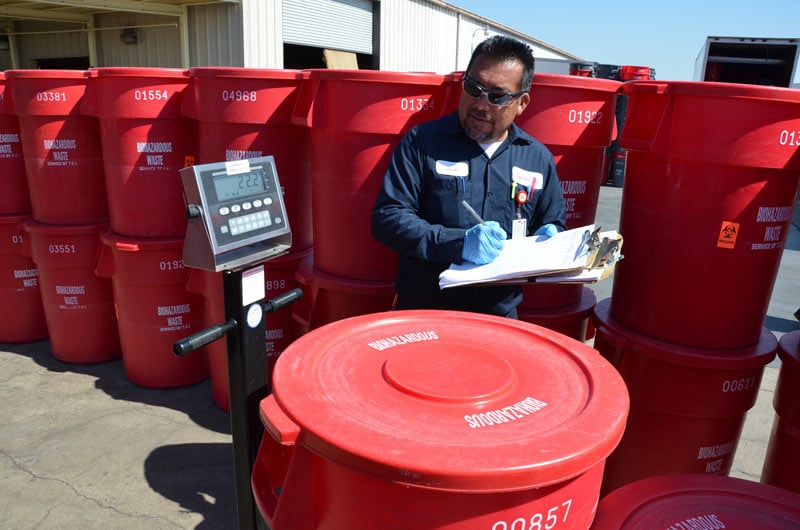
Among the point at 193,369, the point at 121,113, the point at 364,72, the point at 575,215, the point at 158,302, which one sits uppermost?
the point at 364,72

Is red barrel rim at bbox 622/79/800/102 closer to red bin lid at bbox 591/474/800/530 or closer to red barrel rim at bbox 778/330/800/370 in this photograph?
red barrel rim at bbox 778/330/800/370

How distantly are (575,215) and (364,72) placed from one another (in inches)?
47.0

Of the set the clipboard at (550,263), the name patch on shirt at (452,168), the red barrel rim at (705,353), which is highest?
the name patch on shirt at (452,168)

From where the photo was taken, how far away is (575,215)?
2.86m

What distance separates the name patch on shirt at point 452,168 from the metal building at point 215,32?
8.46 metres

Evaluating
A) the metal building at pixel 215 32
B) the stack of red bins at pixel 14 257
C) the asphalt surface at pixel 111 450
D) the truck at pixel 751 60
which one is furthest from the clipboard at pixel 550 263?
the truck at pixel 751 60

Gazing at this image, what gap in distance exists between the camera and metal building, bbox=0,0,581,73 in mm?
9852

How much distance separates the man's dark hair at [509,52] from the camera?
2.10 m

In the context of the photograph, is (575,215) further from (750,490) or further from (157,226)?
(157,226)

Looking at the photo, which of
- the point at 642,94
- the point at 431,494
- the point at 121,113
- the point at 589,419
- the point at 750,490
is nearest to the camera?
the point at 431,494

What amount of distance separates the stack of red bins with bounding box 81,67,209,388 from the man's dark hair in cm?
204

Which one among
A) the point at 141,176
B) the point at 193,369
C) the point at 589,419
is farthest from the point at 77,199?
the point at 589,419

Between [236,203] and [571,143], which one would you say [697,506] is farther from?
[571,143]

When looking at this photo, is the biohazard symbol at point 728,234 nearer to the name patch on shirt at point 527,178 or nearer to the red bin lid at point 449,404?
the name patch on shirt at point 527,178
